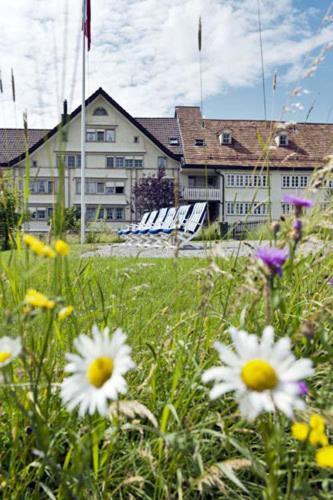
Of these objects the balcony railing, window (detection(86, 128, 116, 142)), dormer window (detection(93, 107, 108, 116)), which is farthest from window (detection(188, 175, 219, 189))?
dormer window (detection(93, 107, 108, 116))

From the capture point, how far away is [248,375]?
37 centimetres

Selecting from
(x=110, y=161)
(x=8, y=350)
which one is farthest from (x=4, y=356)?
(x=110, y=161)

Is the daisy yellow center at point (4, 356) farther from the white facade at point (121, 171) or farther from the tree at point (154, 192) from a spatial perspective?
the white facade at point (121, 171)

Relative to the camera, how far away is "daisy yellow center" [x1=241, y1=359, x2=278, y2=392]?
0.37 metres

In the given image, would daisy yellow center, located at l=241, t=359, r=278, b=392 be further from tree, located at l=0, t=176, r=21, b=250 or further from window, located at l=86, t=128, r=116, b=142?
window, located at l=86, t=128, r=116, b=142

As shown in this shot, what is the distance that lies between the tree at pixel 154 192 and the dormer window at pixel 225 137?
352cm

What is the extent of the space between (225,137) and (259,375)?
2501 cm

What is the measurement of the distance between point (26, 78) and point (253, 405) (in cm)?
104

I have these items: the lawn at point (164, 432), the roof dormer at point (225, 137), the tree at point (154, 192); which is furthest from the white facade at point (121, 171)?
the lawn at point (164, 432)

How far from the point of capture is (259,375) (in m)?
0.37

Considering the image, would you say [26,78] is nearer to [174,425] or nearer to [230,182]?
[174,425]

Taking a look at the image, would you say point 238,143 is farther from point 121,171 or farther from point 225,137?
point 121,171

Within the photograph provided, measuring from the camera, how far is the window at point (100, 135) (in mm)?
24789

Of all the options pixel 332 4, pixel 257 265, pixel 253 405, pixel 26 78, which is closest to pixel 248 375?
pixel 253 405
